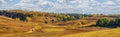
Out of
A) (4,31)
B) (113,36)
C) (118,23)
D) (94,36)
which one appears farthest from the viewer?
(118,23)

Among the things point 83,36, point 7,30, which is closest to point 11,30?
point 7,30

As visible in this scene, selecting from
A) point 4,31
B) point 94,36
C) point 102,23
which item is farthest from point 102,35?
point 102,23

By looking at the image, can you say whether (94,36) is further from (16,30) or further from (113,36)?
(16,30)

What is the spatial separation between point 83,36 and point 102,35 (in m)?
4.89

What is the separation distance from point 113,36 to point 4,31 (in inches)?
2759

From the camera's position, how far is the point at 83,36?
70.7 metres

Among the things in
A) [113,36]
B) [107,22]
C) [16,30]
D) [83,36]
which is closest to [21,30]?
[16,30]

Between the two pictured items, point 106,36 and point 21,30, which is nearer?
point 106,36

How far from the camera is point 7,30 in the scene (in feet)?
418

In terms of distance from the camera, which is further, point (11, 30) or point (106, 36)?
point (11, 30)

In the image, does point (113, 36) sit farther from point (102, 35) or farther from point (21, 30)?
point (21, 30)

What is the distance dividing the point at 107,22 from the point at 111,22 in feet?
14.5

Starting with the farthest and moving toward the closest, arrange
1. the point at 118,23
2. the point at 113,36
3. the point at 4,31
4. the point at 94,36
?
the point at 118,23, the point at 4,31, the point at 94,36, the point at 113,36

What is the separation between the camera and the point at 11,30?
418ft
